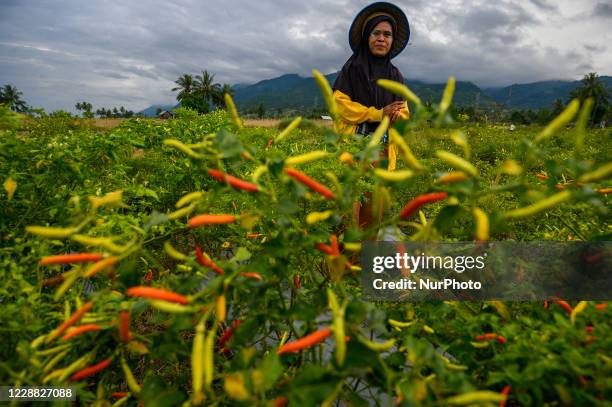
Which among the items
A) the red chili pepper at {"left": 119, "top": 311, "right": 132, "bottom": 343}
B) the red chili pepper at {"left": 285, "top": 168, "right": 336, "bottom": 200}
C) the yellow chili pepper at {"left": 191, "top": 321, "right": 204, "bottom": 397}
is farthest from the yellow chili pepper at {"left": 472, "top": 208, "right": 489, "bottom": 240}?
the red chili pepper at {"left": 119, "top": 311, "right": 132, "bottom": 343}

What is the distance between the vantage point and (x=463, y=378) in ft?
2.30

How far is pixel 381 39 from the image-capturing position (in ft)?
10.3

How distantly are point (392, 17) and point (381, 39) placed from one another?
30 cm

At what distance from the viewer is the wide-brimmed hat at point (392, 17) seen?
3223mm

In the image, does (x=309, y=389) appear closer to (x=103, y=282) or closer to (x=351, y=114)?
(x=103, y=282)

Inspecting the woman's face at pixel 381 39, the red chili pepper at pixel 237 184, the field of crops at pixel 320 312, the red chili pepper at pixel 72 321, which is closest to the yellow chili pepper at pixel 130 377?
the field of crops at pixel 320 312

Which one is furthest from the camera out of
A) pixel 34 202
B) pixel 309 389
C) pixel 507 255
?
pixel 34 202

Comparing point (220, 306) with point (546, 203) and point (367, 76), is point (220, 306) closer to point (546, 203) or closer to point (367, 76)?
point (546, 203)

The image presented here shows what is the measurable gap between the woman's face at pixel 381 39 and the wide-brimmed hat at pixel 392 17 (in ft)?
0.52

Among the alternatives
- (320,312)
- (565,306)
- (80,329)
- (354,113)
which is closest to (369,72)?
(354,113)

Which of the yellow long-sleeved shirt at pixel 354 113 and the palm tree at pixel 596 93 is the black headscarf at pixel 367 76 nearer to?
the yellow long-sleeved shirt at pixel 354 113

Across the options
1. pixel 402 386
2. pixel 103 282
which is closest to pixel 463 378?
pixel 402 386

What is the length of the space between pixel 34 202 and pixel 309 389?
1218mm

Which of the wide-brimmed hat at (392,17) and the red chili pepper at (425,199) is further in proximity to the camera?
the wide-brimmed hat at (392,17)
